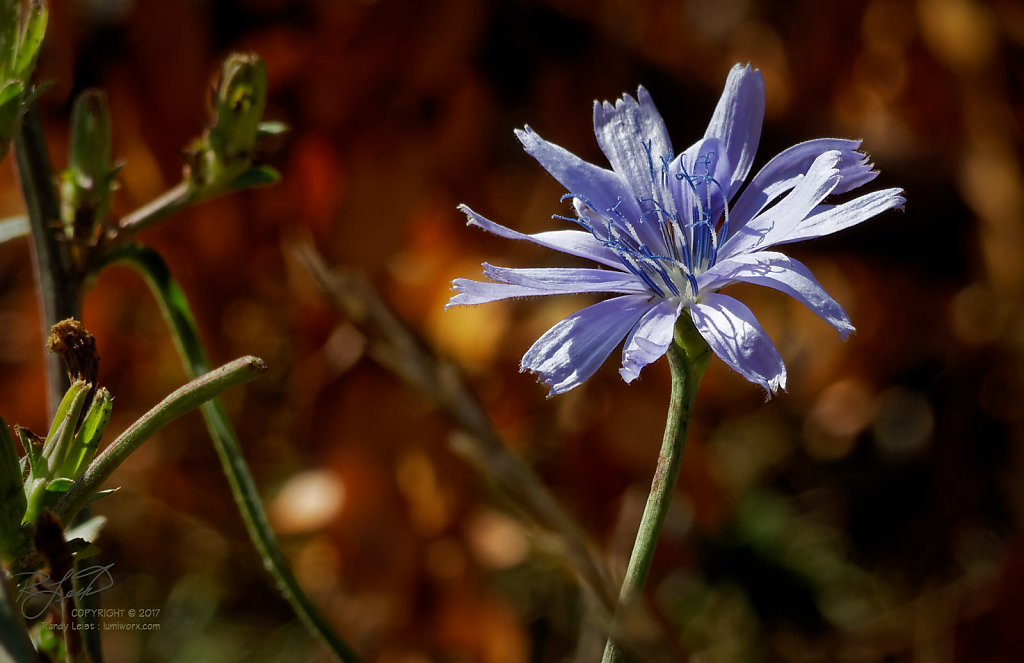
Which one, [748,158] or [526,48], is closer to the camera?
[748,158]

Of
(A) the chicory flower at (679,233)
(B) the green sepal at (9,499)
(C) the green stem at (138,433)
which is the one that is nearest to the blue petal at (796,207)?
(A) the chicory flower at (679,233)

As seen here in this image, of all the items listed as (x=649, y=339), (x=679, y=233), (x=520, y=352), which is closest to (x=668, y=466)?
(x=649, y=339)

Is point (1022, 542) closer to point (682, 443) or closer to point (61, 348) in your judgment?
point (682, 443)

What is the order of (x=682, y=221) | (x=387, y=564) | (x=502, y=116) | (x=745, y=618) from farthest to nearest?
(x=745, y=618) < (x=502, y=116) < (x=387, y=564) < (x=682, y=221)

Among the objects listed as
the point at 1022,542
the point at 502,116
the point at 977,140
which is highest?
the point at 502,116

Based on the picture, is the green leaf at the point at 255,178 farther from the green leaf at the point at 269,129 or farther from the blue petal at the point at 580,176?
the blue petal at the point at 580,176

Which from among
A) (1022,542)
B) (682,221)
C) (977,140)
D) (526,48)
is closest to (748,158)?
(682,221)

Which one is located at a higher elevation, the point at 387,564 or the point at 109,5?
the point at 109,5
